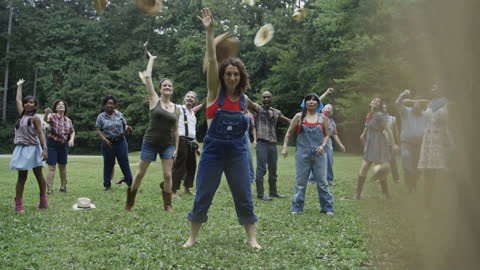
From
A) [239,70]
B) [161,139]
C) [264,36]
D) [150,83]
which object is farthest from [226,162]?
[161,139]

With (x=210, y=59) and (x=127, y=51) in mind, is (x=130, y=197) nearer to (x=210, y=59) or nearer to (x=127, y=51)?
(x=210, y=59)

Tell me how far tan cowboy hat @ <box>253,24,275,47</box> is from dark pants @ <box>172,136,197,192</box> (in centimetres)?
601

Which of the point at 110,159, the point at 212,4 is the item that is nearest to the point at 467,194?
the point at 110,159

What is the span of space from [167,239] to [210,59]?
2075 millimetres

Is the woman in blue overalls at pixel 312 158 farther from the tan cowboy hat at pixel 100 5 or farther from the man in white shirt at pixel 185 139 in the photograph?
the tan cowboy hat at pixel 100 5

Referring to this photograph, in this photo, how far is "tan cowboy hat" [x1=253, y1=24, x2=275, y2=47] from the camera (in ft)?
6.96

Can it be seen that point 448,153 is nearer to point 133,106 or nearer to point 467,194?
point 467,194

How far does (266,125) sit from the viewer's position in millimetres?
8227

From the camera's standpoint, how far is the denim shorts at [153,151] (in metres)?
6.29

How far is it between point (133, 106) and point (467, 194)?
1375 inches

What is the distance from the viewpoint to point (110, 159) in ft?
29.1

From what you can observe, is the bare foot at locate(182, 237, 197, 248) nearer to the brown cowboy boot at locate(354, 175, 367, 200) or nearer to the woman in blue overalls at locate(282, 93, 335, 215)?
the woman in blue overalls at locate(282, 93, 335, 215)

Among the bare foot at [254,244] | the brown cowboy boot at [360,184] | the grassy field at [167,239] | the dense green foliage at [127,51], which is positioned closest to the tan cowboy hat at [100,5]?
the brown cowboy boot at [360,184]

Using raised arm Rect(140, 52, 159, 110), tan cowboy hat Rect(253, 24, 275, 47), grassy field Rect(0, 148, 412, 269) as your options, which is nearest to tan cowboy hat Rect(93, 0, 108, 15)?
tan cowboy hat Rect(253, 24, 275, 47)
